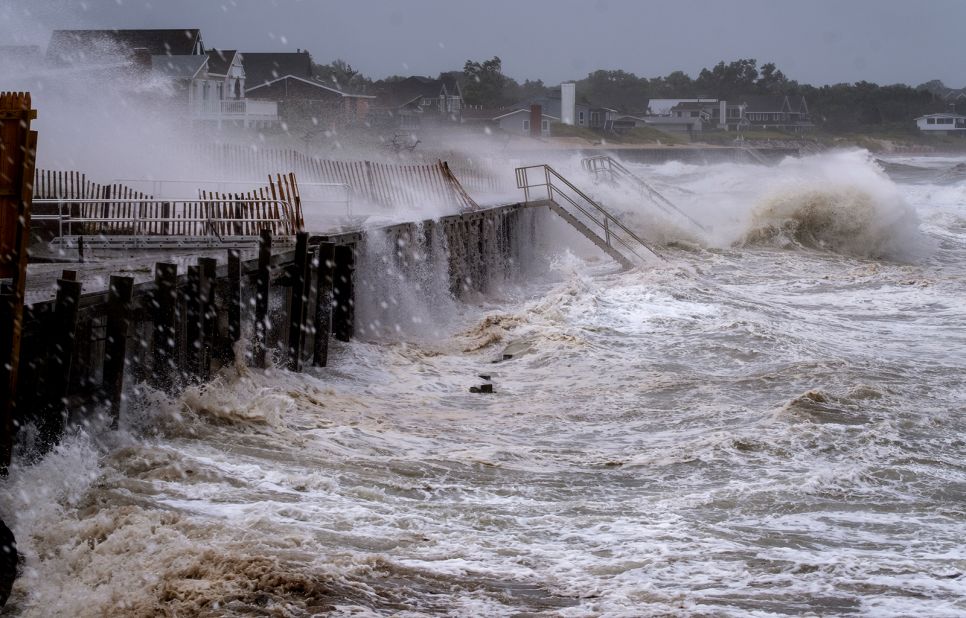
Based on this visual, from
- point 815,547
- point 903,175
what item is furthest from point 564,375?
point 903,175

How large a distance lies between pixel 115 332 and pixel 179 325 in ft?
4.42

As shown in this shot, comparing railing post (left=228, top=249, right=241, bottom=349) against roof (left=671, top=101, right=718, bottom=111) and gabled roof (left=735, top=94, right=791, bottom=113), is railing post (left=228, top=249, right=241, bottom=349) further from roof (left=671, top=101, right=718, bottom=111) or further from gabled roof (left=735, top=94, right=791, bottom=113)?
gabled roof (left=735, top=94, right=791, bottom=113)

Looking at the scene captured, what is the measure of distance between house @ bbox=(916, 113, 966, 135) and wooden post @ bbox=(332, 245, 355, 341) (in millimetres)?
140780

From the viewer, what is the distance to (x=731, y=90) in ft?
504

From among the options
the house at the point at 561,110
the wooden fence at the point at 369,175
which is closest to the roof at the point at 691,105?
the house at the point at 561,110

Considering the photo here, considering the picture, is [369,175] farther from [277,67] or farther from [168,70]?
[277,67]

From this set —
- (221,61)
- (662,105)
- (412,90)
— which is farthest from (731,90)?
(221,61)

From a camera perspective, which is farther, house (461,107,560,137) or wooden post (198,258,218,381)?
house (461,107,560,137)

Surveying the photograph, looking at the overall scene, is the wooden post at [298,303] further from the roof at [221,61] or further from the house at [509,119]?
the house at [509,119]

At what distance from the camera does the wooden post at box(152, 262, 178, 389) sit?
10938mm

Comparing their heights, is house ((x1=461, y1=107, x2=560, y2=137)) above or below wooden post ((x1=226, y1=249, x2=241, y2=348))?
above

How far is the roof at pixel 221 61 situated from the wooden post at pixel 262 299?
5039 centimetres

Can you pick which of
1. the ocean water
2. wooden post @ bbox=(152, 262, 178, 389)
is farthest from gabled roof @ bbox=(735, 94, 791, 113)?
wooden post @ bbox=(152, 262, 178, 389)

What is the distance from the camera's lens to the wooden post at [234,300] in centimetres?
1262
